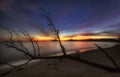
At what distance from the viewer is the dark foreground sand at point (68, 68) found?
75.2 inches

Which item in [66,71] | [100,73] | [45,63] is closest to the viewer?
[100,73]

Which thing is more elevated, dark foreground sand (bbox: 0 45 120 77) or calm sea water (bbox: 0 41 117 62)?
calm sea water (bbox: 0 41 117 62)

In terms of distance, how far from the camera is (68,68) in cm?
203

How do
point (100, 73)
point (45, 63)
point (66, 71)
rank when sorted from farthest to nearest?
point (45, 63) < point (66, 71) < point (100, 73)

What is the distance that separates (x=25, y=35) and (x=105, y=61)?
0.91 meters

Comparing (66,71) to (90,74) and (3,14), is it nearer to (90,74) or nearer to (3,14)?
(90,74)

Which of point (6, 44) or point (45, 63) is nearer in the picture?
point (6, 44)

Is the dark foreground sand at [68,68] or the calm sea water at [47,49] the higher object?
the calm sea water at [47,49]

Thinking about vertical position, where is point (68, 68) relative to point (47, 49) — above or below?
below

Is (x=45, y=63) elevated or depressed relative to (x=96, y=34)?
depressed

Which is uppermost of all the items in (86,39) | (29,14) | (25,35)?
(29,14)

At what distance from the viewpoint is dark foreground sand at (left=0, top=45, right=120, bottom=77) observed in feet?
6.27

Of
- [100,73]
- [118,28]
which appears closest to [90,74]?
[100,73]

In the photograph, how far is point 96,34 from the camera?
1.97m
